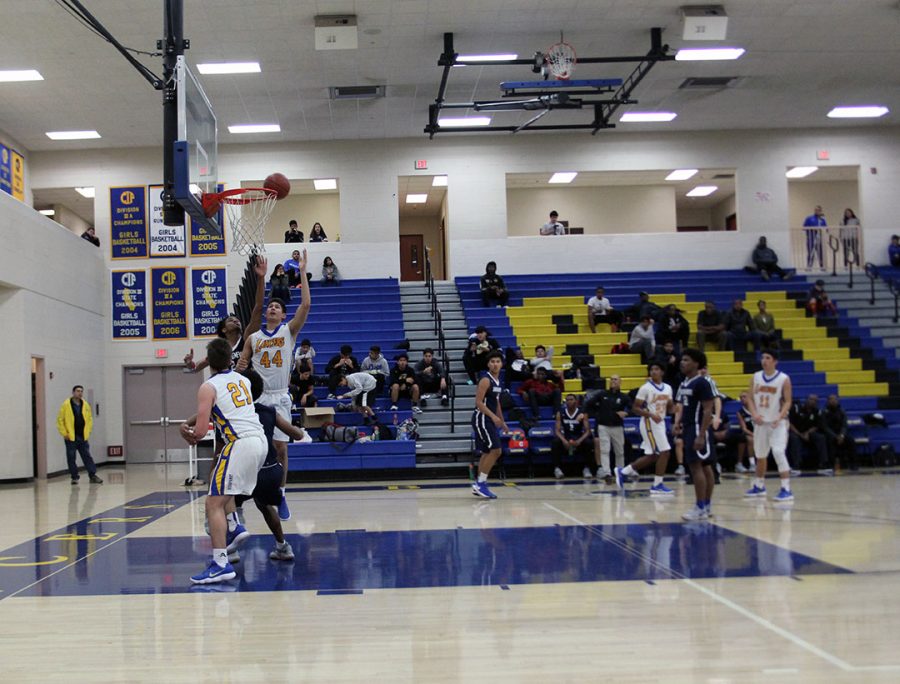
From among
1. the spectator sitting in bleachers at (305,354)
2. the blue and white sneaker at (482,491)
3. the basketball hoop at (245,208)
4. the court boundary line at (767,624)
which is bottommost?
the blue and white sneaker at (482,491)

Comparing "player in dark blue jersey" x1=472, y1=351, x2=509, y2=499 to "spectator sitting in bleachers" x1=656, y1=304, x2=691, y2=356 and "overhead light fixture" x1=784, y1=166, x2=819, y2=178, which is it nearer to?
"spectator sitting in bleachers" x1=656, y1=304, x2=691, y2=356

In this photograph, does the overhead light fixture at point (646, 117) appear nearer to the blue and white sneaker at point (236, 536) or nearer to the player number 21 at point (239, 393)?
the blue and white sneaker at point (236, 536)

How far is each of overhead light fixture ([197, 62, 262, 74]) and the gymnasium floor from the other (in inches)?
374

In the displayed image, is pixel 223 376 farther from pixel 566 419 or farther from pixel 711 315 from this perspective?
pixel 711 315

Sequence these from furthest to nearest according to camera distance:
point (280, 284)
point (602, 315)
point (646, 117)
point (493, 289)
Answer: point (646, 117)
point (493, 289)
point (280, 284)
point (602, 315)

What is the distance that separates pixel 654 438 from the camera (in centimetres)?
1241

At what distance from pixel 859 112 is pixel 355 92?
12.3 meters

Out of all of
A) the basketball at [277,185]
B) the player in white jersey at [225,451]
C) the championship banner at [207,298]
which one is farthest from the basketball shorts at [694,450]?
the championship banner at [207,298]

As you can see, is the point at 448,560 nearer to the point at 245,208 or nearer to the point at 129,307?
the point at 245,208

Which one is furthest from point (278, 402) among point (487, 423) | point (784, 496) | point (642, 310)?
point (642, 310)

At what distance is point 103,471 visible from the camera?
754 inches

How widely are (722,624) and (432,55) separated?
13.6 meters

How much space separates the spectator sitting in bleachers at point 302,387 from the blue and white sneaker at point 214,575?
9.43 meters

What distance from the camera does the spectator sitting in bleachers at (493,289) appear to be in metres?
20.4
